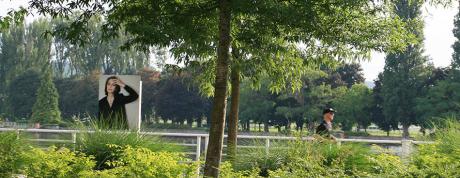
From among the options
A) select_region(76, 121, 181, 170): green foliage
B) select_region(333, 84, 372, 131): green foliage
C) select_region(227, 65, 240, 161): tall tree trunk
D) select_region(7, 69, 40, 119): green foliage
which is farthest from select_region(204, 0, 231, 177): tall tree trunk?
select_region(7, 69, 40, 119): green foliage

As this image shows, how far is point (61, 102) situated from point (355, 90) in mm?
35035

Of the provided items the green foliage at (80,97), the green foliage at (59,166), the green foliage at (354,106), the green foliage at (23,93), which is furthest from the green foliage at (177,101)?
the green foliage at (59,166)

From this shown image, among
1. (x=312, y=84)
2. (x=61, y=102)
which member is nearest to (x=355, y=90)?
(x=312, y=84)

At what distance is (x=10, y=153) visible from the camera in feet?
29.7

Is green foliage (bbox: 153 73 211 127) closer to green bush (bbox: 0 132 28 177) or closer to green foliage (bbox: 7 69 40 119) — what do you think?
green foliage (bbox: 7 69 40 119)

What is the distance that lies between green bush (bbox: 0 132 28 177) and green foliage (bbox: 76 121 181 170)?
862 mm

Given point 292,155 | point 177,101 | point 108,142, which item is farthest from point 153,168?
point 177,101

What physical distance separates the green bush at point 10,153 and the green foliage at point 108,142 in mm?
862

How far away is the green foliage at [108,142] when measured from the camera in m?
10.1

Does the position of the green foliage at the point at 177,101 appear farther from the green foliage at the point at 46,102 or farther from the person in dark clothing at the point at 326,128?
the person in dark clothing at the point at 326,128

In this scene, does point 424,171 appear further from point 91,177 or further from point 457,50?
point 457,50

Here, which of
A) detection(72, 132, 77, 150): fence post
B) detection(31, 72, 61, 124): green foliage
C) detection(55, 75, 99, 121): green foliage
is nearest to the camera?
detection(72, 132, 77, 150): fence post

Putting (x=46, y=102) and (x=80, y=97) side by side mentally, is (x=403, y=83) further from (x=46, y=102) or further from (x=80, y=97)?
(x=80, y=97)

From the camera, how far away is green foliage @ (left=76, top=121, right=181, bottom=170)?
10.1m
